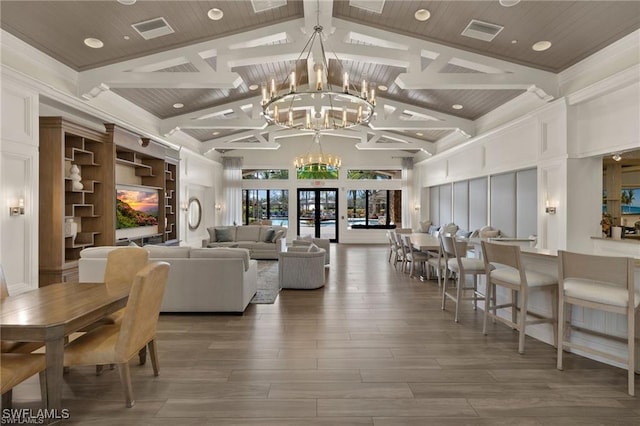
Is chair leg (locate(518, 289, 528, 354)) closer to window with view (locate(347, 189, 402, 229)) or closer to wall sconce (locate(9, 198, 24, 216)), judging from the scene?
wall sconce (locate(9, 198, 24, 216))

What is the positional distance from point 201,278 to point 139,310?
88.6 inches

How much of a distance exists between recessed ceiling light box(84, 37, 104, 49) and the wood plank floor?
153 inches

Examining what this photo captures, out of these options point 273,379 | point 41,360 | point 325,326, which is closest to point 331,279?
point 325,326

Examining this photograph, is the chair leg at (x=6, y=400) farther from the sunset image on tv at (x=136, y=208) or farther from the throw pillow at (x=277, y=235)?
the throw pillow at (x=277, y=235)

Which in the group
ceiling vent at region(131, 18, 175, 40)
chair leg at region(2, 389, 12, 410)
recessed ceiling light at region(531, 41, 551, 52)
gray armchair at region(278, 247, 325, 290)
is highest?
ceiling vent at region(131, 18, 175, 40)

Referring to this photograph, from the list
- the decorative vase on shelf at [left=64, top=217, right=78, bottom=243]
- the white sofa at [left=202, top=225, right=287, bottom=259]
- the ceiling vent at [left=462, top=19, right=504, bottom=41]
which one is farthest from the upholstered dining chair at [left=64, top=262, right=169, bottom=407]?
the white sofa at [left=202, top=225, right=287, bottom=259]

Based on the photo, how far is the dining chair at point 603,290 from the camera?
251cm

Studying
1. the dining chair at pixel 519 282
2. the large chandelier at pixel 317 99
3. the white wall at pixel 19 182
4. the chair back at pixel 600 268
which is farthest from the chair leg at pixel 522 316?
the white wall at pixel 19 182

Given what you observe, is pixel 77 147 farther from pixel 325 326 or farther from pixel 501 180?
pixel 501 180

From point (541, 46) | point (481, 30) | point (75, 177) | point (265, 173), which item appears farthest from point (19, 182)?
point (265, 173)

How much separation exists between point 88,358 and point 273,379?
1311 mm

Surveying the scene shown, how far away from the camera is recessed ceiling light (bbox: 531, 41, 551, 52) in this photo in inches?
191

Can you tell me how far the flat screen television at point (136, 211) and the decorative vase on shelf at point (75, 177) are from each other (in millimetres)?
1000

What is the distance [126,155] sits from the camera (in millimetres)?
7371
